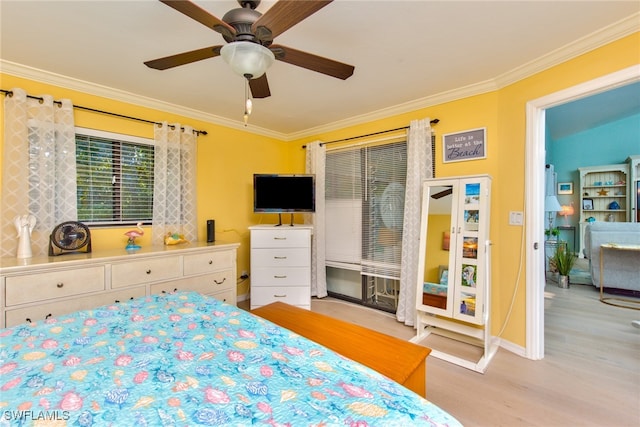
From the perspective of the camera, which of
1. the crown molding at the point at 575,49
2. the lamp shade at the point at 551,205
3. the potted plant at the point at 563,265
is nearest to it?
the crown molding at the point at 575,49

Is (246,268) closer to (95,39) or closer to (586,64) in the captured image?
(95,39)

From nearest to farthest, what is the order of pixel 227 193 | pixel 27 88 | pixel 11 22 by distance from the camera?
pixel 11 22 → pixel 27 88 → pixel 227 193

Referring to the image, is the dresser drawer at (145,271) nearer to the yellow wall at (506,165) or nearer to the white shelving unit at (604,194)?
the yellow wall at (506,165)

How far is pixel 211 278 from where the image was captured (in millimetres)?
2785

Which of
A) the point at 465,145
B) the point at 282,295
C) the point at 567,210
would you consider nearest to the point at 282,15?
the point at 465,145

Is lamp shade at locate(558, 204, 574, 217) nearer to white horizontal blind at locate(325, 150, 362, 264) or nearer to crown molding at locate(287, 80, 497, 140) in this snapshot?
crown molding at locate(287, 80, 497, 140)

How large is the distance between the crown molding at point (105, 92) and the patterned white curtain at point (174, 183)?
22cm

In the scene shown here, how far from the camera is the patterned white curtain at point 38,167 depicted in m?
2.11

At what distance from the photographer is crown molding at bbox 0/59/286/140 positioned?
7.15 feet

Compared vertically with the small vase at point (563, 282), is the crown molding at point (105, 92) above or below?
above

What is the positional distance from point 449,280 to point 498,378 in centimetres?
77

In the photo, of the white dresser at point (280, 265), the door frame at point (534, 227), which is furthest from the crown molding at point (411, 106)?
the white dresser at point (280, 265)

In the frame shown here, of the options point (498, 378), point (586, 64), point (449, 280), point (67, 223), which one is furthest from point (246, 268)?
point (586, 64)

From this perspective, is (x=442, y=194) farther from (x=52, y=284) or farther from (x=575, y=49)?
(x=52, y=284)
